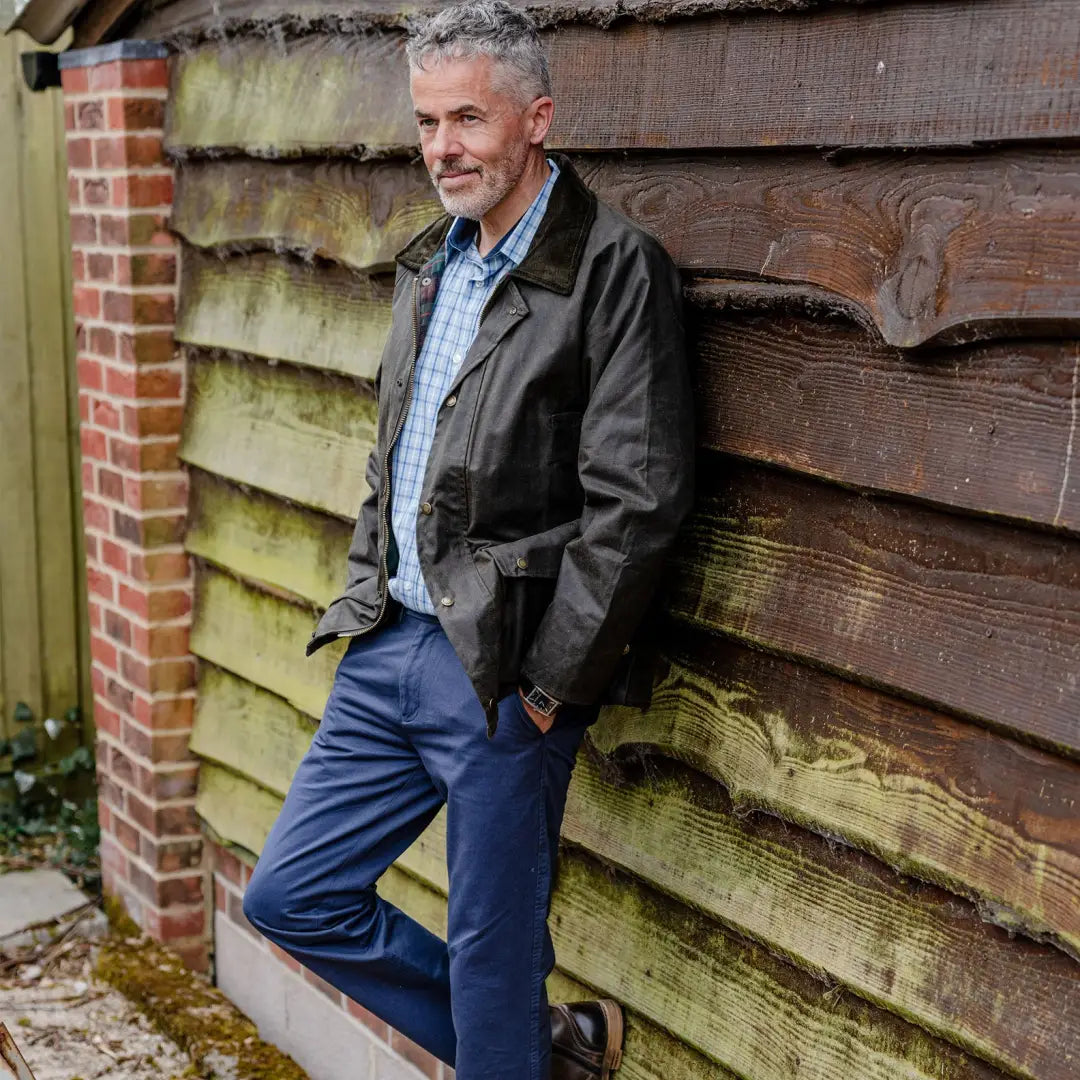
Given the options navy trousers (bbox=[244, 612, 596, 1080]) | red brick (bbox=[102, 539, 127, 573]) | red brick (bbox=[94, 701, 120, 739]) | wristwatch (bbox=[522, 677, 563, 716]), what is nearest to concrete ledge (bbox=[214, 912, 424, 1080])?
red brick (bbox=[94, 701, 120, 739])

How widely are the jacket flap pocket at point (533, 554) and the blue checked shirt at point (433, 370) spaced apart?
0.20m

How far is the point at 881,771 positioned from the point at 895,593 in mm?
264

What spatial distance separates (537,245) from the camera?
2352 mm

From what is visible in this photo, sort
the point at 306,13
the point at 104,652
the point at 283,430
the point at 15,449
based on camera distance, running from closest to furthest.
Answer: the point at 306,13 → the point at 283,430 → the point at 104,652 → the point at 15,449

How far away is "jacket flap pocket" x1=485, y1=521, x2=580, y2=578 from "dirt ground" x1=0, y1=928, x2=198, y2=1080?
203cm

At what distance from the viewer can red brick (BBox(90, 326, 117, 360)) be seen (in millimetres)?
4008

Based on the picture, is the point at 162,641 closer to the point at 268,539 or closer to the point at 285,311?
the point at 268,539

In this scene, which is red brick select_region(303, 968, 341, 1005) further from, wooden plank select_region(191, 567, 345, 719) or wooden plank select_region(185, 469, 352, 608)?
wooden plank select_region(185, 469, 352, 608)

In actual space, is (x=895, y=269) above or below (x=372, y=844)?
above

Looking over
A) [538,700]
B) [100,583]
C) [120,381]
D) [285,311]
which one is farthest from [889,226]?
[100,583]

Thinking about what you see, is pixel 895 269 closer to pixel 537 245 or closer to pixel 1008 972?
pixel 537 245

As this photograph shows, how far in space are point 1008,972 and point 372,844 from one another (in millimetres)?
1151

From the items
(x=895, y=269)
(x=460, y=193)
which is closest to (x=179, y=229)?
(x=460, y=193)

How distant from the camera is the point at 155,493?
4.01 m
